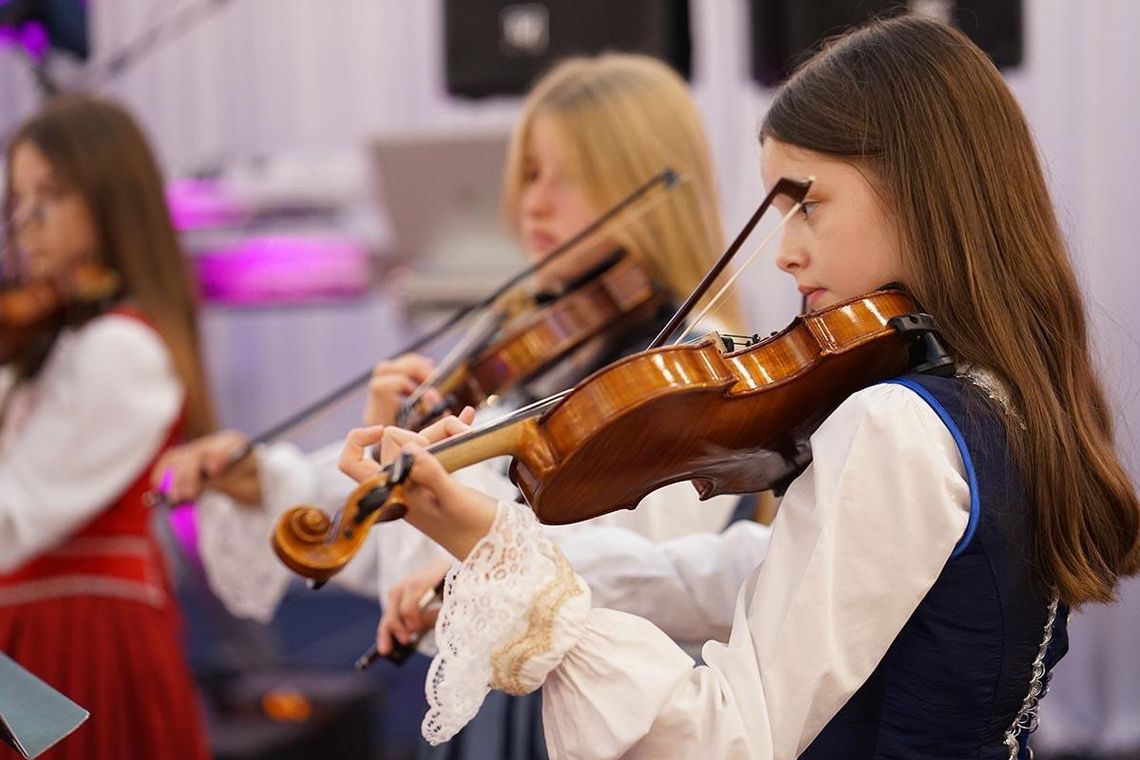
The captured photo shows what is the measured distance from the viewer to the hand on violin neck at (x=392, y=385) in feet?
4.90

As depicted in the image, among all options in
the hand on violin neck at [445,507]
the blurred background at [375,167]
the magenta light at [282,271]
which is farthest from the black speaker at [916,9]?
the hand on violin neck at [445,507]

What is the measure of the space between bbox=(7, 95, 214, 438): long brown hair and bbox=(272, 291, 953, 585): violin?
1318 millimetres

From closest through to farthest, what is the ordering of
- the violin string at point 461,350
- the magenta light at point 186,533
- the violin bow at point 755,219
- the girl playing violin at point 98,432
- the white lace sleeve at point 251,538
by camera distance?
the violin bow at point 755,219, the violin string at point 461,350, the white lace sleeve at point 251,538, the girl playing violin at point 98,432, the magenta light at point 186,533

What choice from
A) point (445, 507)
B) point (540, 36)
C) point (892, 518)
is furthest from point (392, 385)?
point (540, 36)

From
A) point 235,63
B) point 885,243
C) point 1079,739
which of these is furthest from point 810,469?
point 235,63

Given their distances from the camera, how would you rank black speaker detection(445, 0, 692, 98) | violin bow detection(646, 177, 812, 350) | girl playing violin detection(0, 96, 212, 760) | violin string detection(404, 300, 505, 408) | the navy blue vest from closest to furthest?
1. the navy blue vest
2. violin bow detection(646, 177, 812, 350)
3. violin string detection(404, 300, 505, 408)
4. girl playing violin detection(0, 96, 212, 760)
5. black speaker detection(445, 0, 692, 98)

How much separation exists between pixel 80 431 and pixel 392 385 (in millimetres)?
755

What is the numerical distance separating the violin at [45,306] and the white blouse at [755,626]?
4.44 ft

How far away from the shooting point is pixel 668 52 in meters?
2.68

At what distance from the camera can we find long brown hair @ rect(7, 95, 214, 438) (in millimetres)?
2137

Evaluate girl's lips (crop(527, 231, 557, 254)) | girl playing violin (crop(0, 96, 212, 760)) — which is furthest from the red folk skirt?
girl's lips (crop(527, 231, 557, 254))

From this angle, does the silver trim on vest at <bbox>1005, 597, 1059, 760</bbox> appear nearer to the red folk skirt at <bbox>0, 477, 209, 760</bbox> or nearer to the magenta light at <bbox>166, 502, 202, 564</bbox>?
the red folk skirt at <bbox>0, 477, 209, 760</bbox>

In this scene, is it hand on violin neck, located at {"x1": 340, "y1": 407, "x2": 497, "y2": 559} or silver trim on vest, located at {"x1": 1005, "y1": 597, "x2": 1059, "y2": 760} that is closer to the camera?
hand on violin neck, located at {"x1": 340, "y1": 407, "x2": 497, "y2": 559}

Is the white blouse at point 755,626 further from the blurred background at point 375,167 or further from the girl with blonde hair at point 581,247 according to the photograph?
the blurred background at point 375,167
